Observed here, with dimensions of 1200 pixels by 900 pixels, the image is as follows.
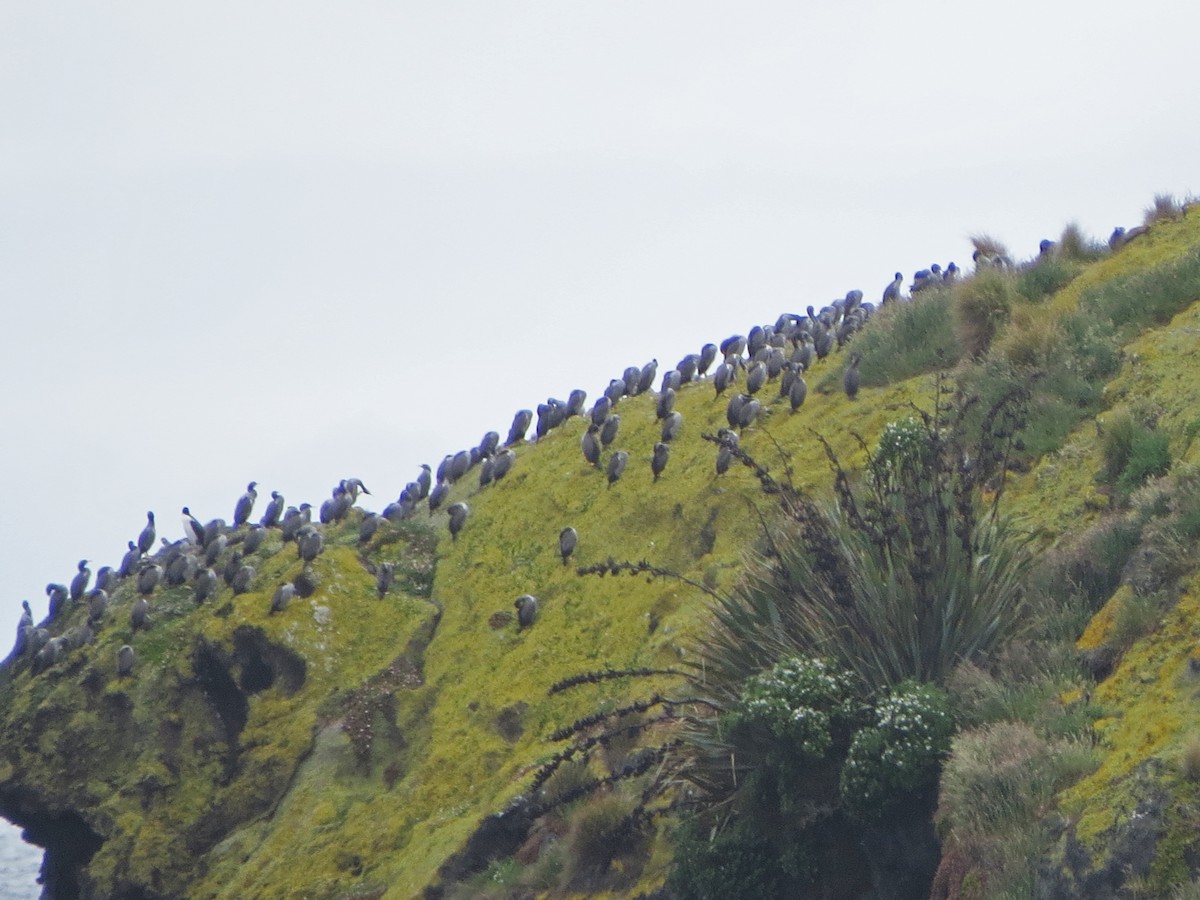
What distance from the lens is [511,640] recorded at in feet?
65.8

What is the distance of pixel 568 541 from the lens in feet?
68.8

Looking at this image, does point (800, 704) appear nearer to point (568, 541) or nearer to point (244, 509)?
point (568, 541)

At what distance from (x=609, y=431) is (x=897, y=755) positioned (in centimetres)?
1358

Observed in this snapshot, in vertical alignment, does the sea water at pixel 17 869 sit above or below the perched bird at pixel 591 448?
below

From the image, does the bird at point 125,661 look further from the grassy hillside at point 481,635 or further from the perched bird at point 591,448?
the perched bird at point 591,448

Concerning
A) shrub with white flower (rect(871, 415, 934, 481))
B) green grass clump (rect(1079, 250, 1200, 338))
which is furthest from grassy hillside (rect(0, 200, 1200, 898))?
shrub with white flower (rect(871, 415, 934, 481))

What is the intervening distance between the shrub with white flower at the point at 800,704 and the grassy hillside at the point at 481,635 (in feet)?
5.79

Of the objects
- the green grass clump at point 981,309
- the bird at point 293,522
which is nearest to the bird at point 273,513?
the bird at point 293,522

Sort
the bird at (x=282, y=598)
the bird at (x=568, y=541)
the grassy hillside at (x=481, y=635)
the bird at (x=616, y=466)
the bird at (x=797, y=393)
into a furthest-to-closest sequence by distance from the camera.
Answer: the bird at (x=616, y=466) < the bird at (x=282, y=598) < the bird at (x=797, y=393) < the bird at (x=568, y=541) < the grassy hillside at (x=481, y=635)

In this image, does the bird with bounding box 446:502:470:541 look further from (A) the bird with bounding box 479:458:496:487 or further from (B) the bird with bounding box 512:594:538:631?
(B) the bird with bounding box 512:594:538:631

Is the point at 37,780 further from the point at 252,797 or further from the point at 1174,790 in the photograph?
the point at 1174,790

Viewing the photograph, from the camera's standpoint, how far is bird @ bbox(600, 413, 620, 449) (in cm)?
2348

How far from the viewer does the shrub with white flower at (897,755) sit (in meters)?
10.3

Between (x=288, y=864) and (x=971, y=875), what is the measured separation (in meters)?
11.3
